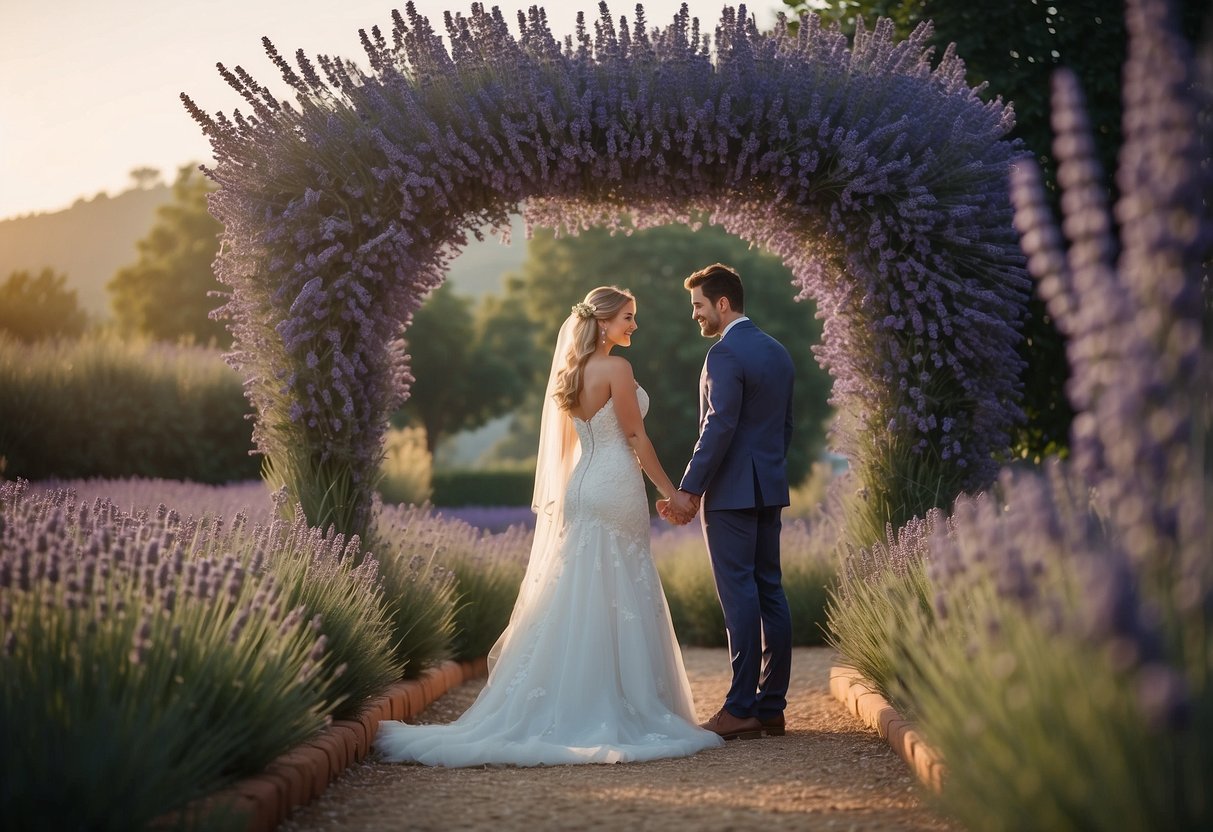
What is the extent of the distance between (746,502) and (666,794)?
1.89 metres

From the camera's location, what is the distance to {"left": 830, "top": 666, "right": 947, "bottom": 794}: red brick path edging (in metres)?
4.07

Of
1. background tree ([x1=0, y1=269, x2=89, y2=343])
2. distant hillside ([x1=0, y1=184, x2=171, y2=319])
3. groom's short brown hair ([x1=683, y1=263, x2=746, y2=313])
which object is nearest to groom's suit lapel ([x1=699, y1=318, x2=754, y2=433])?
groom's short brown hair ([x1=683, y1=263, x2=746, y2=313])

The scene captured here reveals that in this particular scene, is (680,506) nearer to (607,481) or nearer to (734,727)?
(607,481)

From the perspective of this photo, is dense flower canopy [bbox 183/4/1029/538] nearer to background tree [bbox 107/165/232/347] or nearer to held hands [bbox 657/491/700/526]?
held hands [bbox 657/491/700/526]

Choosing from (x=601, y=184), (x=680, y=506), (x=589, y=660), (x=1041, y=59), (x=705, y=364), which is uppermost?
(x=1041, y=59)

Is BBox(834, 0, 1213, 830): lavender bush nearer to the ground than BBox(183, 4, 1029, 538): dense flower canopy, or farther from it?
nearer to the ground

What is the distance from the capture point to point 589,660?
5.92 metres

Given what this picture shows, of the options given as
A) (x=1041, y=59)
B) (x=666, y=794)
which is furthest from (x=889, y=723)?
(x=1041, y=59)

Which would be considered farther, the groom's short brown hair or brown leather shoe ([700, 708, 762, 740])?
the groom's short brown hair

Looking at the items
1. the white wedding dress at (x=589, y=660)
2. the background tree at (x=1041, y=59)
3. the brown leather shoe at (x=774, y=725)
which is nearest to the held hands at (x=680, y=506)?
the white wedding dress at (x=589, y=660)

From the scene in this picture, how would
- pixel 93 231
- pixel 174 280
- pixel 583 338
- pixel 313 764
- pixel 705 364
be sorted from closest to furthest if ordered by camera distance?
pixel 313 764
pixel 705 364
pixel 583 338
pixel 174 280
pixel 93 231

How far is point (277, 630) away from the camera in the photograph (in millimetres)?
4184

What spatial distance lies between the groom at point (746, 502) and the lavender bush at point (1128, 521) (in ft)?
10.2


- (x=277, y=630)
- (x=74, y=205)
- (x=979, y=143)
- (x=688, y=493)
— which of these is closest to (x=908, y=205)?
(x=979, y=143)
